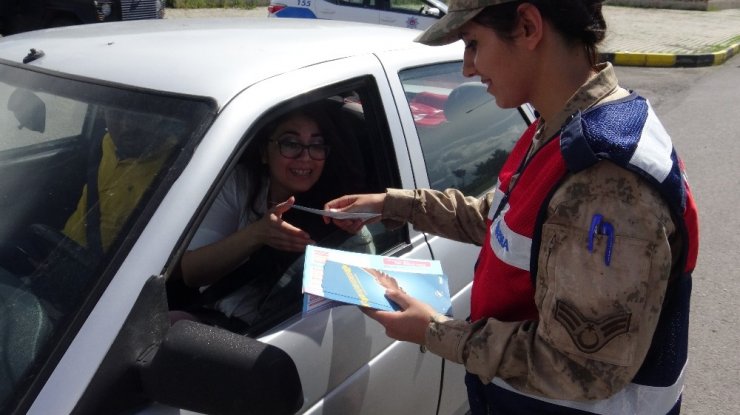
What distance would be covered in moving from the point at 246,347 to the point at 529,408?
0.56 m

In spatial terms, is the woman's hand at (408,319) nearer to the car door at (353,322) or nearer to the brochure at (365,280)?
the brochure at (365,280)

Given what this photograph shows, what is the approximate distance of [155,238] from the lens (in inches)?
61.2

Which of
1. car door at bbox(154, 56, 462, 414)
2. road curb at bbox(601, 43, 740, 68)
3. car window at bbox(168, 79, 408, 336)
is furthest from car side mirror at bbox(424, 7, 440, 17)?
car door at bbox(154, 56, 462, 414)

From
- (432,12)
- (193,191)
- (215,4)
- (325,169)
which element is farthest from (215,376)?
(215,4)

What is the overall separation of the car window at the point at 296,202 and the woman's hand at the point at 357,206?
8 centimetres

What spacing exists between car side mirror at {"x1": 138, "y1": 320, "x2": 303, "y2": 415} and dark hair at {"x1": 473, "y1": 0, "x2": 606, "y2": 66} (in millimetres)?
743

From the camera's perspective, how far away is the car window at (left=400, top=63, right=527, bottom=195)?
248 cm

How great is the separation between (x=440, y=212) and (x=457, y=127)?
26.2 inches

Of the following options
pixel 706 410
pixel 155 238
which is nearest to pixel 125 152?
pixel 155 238

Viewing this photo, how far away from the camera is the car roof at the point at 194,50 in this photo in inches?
74.4

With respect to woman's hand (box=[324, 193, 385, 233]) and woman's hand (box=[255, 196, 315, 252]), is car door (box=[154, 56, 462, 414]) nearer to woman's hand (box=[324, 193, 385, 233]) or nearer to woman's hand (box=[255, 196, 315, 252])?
woman's hand (box=[324, 193, 385, 233])

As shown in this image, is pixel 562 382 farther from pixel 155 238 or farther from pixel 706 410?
pixel 706 410

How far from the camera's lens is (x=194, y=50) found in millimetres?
2068

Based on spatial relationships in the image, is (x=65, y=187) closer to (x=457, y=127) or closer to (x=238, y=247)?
(x=238, y=247)
